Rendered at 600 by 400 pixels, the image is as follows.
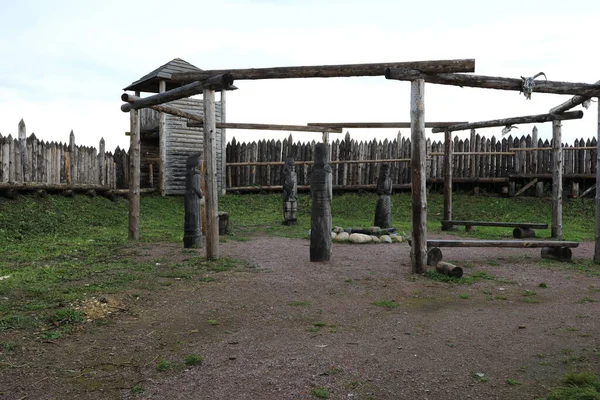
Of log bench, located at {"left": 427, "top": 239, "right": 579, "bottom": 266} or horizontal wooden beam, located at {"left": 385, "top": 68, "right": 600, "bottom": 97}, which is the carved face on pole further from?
log bench, located at {"left": 427, "top": 239, "right": 579, "bottom": 266}

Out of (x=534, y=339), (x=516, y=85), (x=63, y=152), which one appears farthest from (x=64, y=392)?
(x=63, y=152)

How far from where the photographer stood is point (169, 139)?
70.8ft

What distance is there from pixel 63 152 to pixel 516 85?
42.7 feet

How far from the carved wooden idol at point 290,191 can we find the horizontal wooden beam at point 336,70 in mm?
5810

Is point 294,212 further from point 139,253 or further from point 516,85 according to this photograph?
point 516,85

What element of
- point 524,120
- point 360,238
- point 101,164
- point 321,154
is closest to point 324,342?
point 321,154

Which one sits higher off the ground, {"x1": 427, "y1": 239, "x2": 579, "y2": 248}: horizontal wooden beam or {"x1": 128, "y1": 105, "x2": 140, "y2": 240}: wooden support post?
{"x1": 128, "y1": 105, "x2": 140, "y2": 240}: wooden support post

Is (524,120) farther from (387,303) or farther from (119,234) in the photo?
(119,234)

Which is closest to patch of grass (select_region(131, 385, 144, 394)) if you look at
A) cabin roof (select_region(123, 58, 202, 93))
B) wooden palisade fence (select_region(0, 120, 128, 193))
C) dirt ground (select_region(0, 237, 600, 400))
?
dirt ground (select_region(0, 237, 600, 400))

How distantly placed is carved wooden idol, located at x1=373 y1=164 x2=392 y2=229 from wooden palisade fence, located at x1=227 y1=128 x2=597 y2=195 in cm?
656

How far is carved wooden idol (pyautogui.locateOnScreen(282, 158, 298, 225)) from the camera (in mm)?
13711

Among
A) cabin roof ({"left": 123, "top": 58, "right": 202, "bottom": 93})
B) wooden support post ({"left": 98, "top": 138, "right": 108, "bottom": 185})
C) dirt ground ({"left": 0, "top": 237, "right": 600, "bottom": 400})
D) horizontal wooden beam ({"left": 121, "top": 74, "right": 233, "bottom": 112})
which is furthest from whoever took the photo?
cabin roof ({"left": 123, "top": 58, "right": 202, "bottom": 93})

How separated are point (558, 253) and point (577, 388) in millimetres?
5899

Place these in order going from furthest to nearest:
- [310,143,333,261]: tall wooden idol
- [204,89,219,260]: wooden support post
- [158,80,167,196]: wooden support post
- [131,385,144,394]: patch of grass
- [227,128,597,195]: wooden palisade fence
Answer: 1. [158,80,167,196]: wooden support post
2. [227,128,597,195]: wooden palisade fence
3. [310,143,333,261]: tall wooden idol
4. [204,89,219,260]: wooden support post
5. [131,385,144,394]: patch of grass
